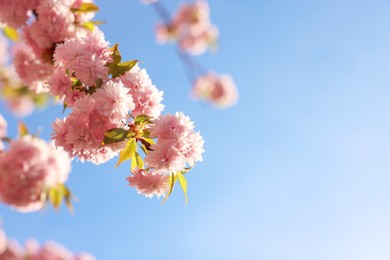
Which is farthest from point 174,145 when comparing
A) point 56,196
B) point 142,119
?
point 56,196

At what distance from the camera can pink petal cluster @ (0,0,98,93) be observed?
2271 millimetres

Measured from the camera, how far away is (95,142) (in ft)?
6.61

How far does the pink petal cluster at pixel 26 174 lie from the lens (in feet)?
5.28

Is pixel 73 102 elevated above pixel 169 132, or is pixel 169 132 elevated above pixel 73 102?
pixel 73 102

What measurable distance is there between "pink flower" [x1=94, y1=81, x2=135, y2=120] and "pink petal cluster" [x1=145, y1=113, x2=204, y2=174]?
0.18 m

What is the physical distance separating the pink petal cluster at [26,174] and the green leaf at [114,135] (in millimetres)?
344

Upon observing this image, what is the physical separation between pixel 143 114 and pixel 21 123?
1.91ft

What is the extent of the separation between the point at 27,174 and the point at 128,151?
64cm

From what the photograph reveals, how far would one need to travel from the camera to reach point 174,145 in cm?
199

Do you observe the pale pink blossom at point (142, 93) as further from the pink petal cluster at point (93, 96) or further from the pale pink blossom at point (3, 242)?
the pale pink blossom at point (3, 242)

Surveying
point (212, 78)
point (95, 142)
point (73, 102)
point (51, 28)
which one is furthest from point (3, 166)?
point (212, 78)

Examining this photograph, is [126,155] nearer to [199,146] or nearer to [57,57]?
[199,146]

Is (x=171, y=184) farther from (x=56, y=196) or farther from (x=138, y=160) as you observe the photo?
(x=56, y=196)

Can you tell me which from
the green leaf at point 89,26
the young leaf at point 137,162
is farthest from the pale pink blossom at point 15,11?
the young leaf at point 137,162
